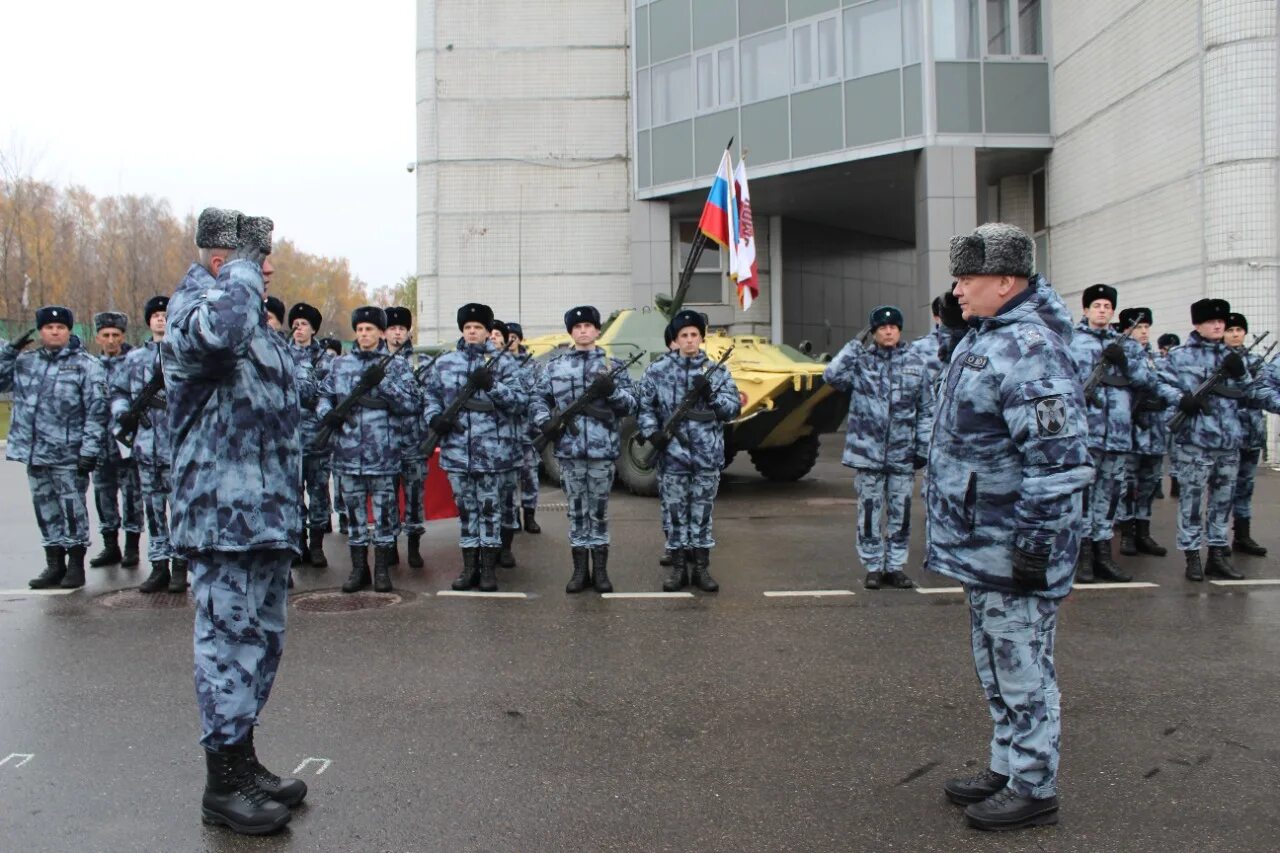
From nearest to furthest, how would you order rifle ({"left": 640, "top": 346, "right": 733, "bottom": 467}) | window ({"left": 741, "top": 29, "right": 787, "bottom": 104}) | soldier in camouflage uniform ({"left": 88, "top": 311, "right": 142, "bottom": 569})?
rifle ({"left": 640, "top": 346, "right": 733, "bottom": 467}) < soldier in camouflage uniform ({"left": 88, "top": 311, "right": 142, "bottom": 569}) < window ({"left": 741, "top": 29, "right": 787, "bottom": 104})

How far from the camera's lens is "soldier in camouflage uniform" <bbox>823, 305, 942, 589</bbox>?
23.0ft

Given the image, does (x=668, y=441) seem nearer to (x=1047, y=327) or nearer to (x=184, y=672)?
(x=184, y=672)

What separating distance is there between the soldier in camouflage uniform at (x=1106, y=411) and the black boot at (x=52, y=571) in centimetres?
682

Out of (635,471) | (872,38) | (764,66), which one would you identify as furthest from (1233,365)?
(764,66)

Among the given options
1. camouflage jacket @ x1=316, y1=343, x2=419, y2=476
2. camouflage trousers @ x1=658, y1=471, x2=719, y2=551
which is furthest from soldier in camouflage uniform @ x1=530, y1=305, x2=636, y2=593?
camouflage jacket @ x1=316, y1=343, x2=419, y2=476

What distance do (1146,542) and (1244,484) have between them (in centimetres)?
79

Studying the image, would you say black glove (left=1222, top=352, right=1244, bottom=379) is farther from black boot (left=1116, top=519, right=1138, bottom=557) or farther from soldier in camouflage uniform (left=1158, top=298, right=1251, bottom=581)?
black boot (left=1116, top=519, right=1138, bottom=557)

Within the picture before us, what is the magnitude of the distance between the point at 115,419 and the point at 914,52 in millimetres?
15504

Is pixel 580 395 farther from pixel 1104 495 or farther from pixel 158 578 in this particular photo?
pixel 1104 495

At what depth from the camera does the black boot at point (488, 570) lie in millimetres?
7180

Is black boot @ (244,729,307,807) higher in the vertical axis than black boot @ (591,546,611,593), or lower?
lower

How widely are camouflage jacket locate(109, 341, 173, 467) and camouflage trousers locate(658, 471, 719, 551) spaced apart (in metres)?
3.28

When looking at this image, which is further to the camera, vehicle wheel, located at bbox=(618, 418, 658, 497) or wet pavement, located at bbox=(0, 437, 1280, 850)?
vehicle wheel, located at bbox=(618, 418, 658, 497)

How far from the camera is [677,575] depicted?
708 cm
